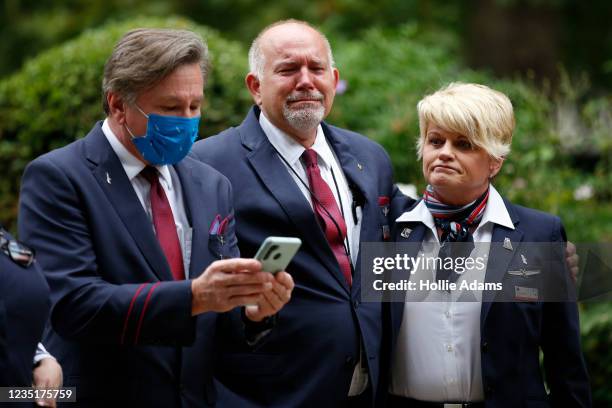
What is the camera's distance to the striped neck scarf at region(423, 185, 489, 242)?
4.31 m

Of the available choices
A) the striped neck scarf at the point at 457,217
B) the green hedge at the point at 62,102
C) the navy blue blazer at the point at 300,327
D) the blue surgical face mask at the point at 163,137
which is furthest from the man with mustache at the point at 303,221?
the green hedge at the point at 62,102

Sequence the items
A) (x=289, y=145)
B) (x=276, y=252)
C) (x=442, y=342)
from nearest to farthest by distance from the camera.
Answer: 1. (x=276, y=252)
2. (x=442, y=342)
3. (x=289, y=145)

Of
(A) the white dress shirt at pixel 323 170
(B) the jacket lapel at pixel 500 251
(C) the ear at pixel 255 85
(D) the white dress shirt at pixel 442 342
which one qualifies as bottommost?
(D) the white dress shirt at pixel 442 342

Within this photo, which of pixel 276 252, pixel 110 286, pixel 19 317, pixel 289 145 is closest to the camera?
pixel 19 317

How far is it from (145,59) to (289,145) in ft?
3.34

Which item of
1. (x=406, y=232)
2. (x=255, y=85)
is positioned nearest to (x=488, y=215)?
(x=406, y=232)

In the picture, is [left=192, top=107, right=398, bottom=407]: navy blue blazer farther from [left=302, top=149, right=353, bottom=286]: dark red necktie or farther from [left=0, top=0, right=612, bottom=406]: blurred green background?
[left=0, top=0, right=612, bottom=406]: blurred green background

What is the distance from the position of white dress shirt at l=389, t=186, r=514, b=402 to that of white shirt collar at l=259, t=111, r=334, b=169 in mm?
629

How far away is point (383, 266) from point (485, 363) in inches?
23.4

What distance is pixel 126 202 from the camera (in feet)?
12.3

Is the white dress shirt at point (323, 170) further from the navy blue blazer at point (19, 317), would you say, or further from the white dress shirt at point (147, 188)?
the navy blue blazer at point (19, 317)

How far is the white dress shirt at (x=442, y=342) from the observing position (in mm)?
4207

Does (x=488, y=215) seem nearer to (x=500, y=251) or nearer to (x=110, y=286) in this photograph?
(x=500, y=251)

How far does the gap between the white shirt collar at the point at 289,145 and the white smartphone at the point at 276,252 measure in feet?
3.78
